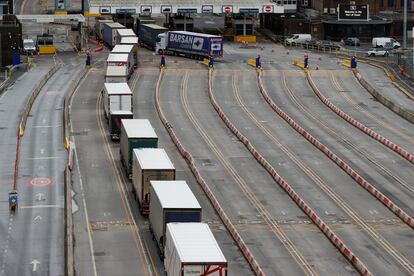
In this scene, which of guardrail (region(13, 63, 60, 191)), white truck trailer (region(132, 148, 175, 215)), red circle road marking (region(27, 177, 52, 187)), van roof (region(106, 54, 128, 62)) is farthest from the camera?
van roof (region(106, 54, 128, 62))

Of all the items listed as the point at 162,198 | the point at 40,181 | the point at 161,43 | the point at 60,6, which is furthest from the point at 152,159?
the point at 60,6

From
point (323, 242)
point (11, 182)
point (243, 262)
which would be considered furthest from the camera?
point (11, 182)

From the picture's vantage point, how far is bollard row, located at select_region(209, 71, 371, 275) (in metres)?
62.0

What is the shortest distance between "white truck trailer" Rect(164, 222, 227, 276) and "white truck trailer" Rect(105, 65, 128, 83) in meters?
59.4

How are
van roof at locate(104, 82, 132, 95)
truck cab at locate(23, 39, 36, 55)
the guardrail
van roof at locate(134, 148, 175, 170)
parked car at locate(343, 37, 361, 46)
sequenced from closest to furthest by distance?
van roof at locate(134, 148, 175, 170) → the guardrail → van roof at locate(104, 82, 132, 95) → truck cab at locate(23, 39, 36, 55) → parked car at locate(343, 37, 361, 46)

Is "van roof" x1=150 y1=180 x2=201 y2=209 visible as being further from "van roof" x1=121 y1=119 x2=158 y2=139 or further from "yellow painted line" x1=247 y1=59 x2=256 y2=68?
"yellow painted line" x1=247 y1=59 x2=256 y2=68

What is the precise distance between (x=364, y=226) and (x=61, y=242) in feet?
63.7

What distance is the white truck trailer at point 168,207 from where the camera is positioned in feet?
197

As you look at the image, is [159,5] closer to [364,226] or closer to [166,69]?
[166,69]

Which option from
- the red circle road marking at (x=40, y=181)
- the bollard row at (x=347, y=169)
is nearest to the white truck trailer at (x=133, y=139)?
the red circle road marking at (x=40, y=181)

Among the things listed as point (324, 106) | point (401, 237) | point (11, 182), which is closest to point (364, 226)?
point (401, 237)

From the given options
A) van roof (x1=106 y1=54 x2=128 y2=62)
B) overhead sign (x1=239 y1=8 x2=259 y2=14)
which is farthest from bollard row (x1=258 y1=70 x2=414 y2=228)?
overhead sign (x1=239 y1=8 x2=259 y2=14)

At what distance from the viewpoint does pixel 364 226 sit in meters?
70.0

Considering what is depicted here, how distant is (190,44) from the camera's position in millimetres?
146625
